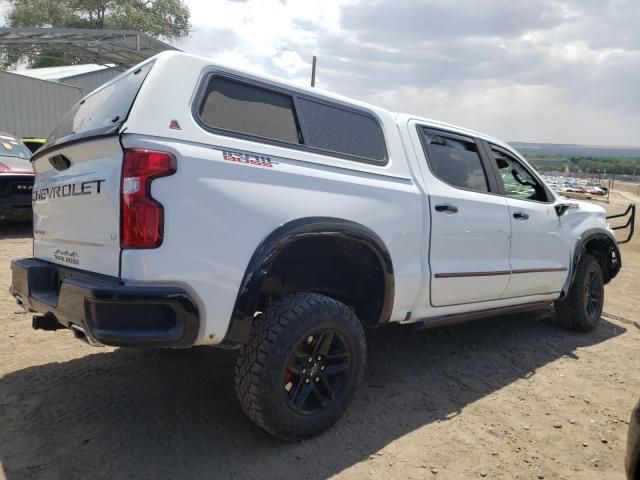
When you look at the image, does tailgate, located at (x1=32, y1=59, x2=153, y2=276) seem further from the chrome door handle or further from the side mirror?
the side mirror

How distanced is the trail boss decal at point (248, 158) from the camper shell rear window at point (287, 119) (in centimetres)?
12

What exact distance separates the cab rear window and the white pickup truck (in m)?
0.02

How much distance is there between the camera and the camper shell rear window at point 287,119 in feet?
8.59

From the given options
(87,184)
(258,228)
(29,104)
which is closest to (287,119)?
(258,228)

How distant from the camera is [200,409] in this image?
3.20m

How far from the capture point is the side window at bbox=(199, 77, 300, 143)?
103 inches

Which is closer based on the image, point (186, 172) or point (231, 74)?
point (186, 172)

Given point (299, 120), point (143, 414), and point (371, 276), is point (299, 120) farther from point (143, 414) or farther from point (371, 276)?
point (143, 414)

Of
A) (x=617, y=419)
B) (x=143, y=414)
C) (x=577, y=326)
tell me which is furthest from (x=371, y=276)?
(x=577, y=326)

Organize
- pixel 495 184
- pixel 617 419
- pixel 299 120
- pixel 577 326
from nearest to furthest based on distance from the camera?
pixel 299 120
pixel 617 419
pixel 495 184
pixel 577 326

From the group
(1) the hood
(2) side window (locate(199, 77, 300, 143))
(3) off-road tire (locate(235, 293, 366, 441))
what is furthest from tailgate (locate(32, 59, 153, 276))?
(1) the hood

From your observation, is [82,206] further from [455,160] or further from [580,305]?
[580,305]

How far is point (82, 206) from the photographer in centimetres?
265

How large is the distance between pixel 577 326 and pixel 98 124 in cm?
477
